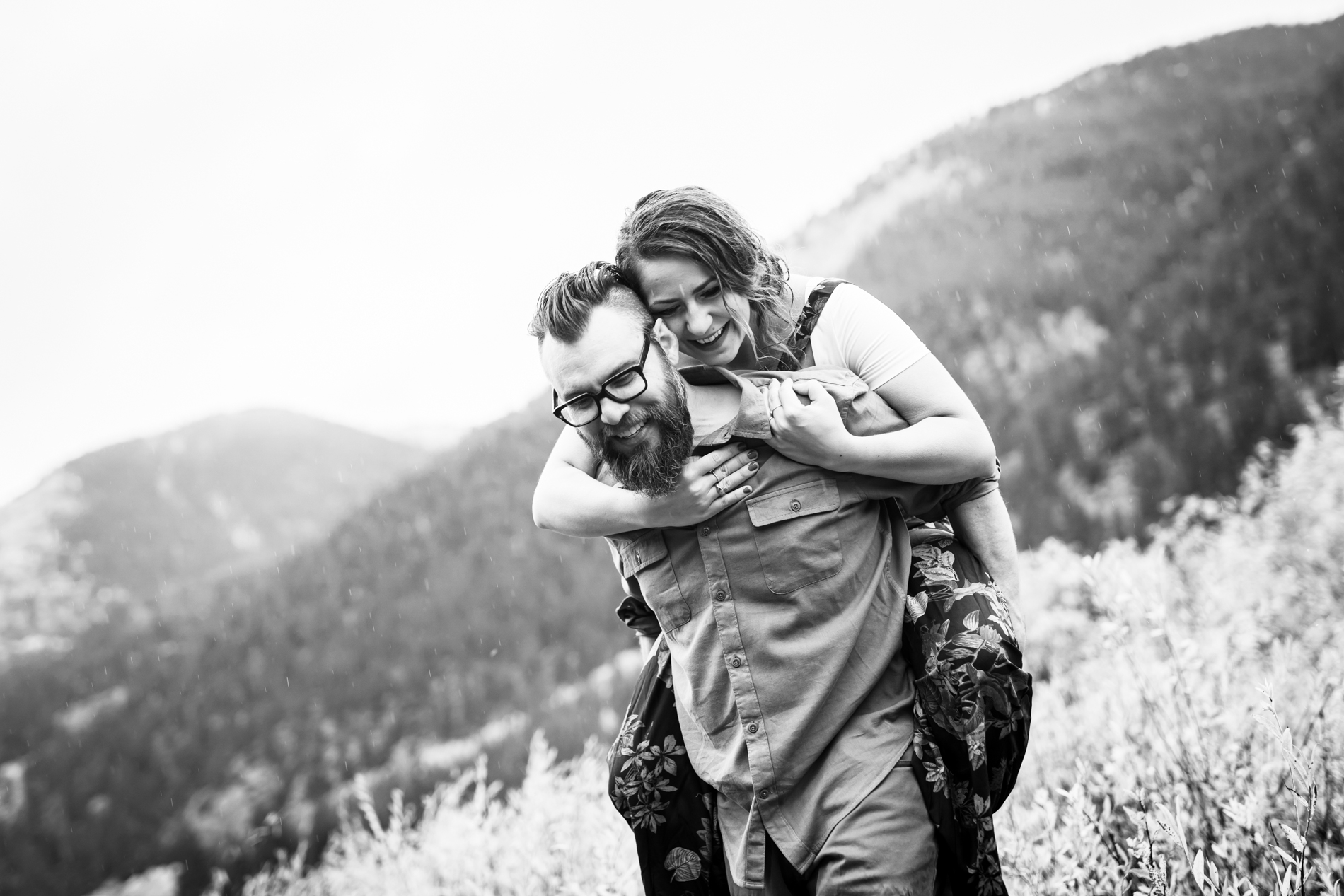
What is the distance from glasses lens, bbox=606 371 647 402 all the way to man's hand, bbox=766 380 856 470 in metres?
0.29

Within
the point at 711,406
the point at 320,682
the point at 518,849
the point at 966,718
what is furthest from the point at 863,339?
the point at 320,682

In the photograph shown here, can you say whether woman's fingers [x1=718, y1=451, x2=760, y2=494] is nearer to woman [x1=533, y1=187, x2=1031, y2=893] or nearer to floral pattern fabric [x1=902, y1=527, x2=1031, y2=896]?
woman [x1=533, y1=187, x2=1031, y2=893]

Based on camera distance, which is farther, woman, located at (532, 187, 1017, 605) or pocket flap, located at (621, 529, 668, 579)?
pocket flap, located at (621, 529, 668, 579)

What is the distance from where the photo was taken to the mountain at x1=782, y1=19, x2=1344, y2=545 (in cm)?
898

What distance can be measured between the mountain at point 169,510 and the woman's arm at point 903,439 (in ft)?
119

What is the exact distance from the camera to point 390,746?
1355 cm

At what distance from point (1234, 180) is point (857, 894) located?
17.3 meters

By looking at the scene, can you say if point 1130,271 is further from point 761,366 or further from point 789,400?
point 789,400

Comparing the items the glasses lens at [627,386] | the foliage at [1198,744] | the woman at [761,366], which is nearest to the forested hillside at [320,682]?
the foliage at [1198,744]

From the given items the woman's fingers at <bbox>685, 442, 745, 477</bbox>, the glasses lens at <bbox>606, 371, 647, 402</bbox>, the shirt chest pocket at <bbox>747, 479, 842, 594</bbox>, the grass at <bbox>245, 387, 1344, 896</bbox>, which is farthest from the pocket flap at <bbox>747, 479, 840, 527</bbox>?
the grass at <bbox>245, 387, 1344, 896</bbox>

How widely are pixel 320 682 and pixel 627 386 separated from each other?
1651 centimetres

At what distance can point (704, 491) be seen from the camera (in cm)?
155

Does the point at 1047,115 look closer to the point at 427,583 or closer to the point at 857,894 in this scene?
the point at 427,583

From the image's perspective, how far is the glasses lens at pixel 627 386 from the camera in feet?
5.21
